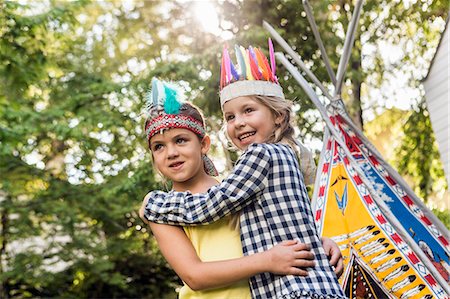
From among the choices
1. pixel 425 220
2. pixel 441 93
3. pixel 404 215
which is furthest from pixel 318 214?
pixel 441 93

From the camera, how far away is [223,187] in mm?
1457

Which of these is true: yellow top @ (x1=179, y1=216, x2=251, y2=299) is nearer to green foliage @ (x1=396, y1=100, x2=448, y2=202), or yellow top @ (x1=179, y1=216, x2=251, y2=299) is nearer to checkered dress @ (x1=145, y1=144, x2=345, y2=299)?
checkered dress @ (x1=145, y1=144, x2=345, y2=299)

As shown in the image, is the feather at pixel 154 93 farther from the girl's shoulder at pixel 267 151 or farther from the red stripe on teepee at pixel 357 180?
the red stripe on teepee at pixel 357 180

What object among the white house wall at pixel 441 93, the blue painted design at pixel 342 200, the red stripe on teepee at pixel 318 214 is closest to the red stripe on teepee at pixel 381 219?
the blue painted design at pixel 342 200

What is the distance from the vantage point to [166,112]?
1.62 metres

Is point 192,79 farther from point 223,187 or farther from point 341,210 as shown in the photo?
point 223,187

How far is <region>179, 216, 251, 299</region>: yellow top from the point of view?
1.48 m

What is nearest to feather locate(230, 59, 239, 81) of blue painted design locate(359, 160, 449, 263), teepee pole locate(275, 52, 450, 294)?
teepee pole locate(275, 52, 450, 294)

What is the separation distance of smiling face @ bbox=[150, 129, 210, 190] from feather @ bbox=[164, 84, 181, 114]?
0.18 ft

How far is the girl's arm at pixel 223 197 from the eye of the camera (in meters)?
1.45

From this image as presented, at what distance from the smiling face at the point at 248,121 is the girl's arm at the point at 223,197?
0.22m

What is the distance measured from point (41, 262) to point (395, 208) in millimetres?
6037

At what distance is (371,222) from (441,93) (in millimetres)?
3112

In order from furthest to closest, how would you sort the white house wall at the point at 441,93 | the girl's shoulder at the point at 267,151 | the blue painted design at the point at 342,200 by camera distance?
the white house wall at the point at 441,93, the blue painted design at the point at 342,200, the girl's shoulder at the point at 267,151
